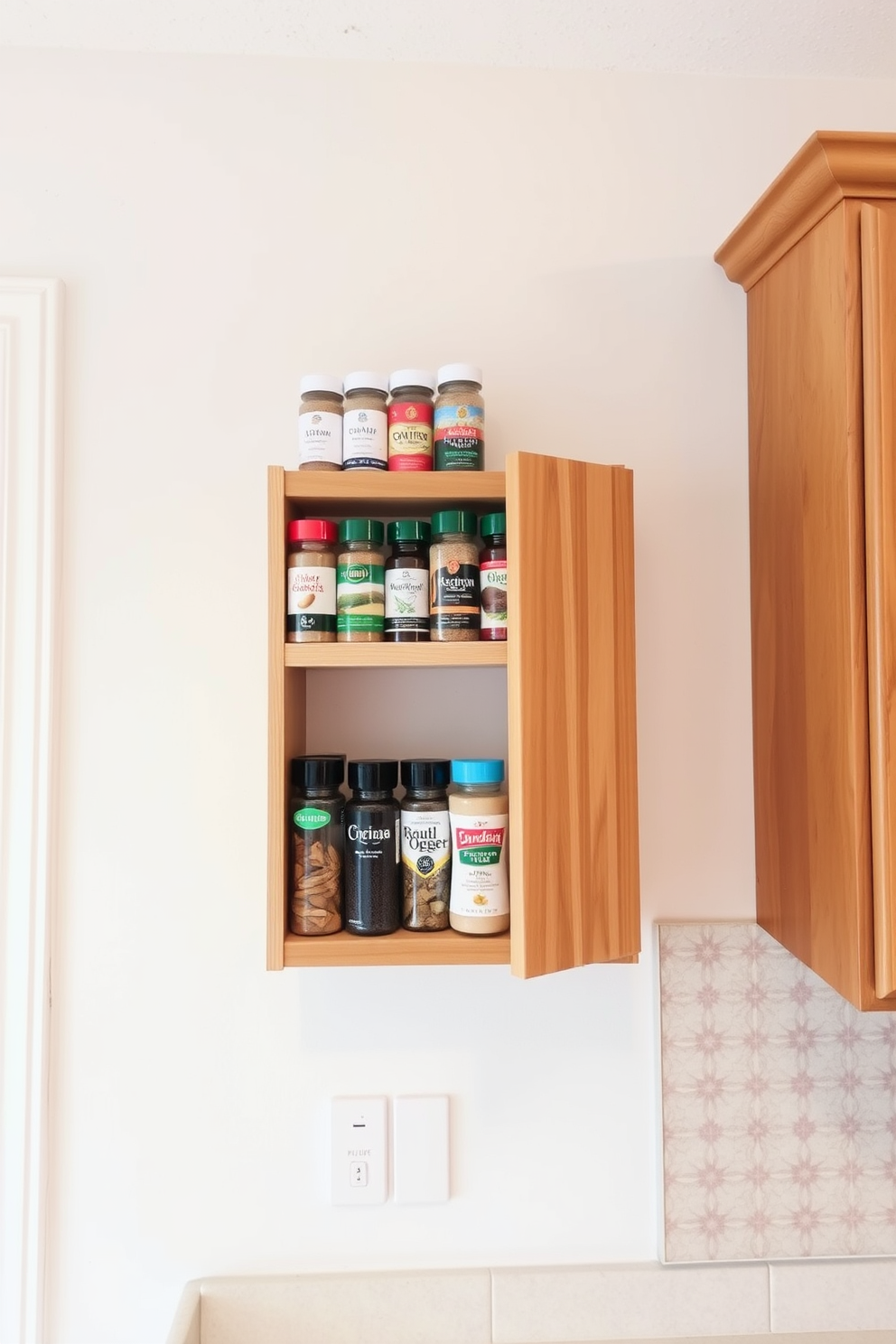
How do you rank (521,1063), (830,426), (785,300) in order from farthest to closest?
1. (521,1063)
2. (785,300)
3. (830,426)

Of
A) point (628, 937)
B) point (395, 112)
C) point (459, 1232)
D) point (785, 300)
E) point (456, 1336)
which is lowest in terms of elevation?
point (456, 1336)

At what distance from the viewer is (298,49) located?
1054mm

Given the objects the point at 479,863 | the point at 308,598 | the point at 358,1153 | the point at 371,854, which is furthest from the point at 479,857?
the point at 358,1153

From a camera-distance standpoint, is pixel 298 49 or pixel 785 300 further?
pixel 298 49

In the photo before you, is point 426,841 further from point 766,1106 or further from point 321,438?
point 766,1106

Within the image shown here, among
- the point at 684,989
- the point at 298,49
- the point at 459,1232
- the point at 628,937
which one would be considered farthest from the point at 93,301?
the point at 459,1232

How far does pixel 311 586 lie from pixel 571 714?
1.01 ft

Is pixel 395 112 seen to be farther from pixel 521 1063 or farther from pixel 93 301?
pixel 521 1063

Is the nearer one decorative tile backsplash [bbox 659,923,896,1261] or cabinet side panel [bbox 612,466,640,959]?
cabinet side panel [bbox 612,466,640,959]

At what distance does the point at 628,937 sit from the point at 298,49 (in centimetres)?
115

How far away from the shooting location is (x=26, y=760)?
1.02 m

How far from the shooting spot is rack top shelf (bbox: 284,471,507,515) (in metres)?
0.89

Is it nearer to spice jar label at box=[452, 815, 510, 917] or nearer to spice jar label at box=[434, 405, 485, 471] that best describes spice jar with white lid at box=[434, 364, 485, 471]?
spice jar label at box=[434, 405, 485, 471]

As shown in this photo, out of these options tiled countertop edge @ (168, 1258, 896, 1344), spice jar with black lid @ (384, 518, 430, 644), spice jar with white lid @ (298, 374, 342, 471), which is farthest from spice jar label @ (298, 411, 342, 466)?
tiled countertop edge @ (168, 1258, 896, 1344)
